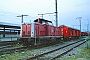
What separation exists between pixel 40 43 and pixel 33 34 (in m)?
1.66

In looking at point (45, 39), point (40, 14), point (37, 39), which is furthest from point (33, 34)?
point (40, 14)

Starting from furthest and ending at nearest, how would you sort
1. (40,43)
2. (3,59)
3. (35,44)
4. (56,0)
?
(56,0), (40,43), (35,44), (3,59)

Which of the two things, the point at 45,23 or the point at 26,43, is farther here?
the point at 45,23

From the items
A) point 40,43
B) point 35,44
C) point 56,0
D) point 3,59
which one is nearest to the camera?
point 3,59

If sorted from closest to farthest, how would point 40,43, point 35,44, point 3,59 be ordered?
point 3,59
point 35,44
point 40,43

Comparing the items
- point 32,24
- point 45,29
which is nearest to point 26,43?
point 32,24

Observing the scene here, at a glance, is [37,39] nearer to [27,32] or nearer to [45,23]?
[27,32]

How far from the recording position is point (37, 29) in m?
18.3

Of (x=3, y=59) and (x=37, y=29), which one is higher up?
(x=37, y=29)

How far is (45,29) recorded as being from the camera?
20484 mm

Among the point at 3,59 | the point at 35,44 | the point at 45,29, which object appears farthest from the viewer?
the point at 45,29

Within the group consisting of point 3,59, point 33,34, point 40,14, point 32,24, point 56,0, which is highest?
point 56,0

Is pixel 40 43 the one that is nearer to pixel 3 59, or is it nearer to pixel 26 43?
pixel 26 43

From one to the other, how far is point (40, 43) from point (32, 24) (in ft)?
8.32
